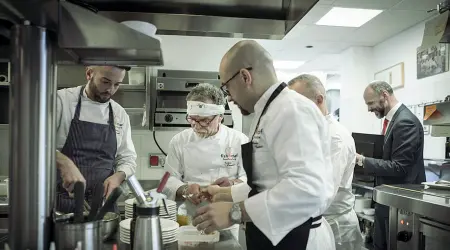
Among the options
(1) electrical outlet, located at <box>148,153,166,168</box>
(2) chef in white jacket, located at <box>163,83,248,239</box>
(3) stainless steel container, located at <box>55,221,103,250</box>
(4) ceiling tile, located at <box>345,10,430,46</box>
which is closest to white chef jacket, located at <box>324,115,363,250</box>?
(2) chef in white jacket, located at <box>163,83,248,239</box>

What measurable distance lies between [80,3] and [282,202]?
0.82 m

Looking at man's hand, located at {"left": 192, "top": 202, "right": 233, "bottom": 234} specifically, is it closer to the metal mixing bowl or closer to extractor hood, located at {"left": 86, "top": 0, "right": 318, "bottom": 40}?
the metal mixing bowl

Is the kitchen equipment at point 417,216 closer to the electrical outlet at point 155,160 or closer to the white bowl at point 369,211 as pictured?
the white bowl at point 369,211

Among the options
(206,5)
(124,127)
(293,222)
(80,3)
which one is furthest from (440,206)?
(80,3)

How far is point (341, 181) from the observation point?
2.48 metres

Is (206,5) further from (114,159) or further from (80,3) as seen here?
(114,159)

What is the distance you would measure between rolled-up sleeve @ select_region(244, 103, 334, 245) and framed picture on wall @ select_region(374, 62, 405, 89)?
3.96 m

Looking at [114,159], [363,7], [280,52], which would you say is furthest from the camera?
[280,52]

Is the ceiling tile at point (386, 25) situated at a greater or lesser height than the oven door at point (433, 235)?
greater

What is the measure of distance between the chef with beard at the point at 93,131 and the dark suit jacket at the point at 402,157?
206 centimetres

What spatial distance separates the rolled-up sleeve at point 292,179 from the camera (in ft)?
3.84

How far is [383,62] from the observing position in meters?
5.18

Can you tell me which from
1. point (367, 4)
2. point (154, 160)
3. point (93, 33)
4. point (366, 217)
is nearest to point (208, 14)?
point (93, 33)

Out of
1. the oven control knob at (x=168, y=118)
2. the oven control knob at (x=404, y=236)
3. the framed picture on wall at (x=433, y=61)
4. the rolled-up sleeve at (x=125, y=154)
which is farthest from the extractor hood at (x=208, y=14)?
the framed picture on wall at (x=433, y=61)
